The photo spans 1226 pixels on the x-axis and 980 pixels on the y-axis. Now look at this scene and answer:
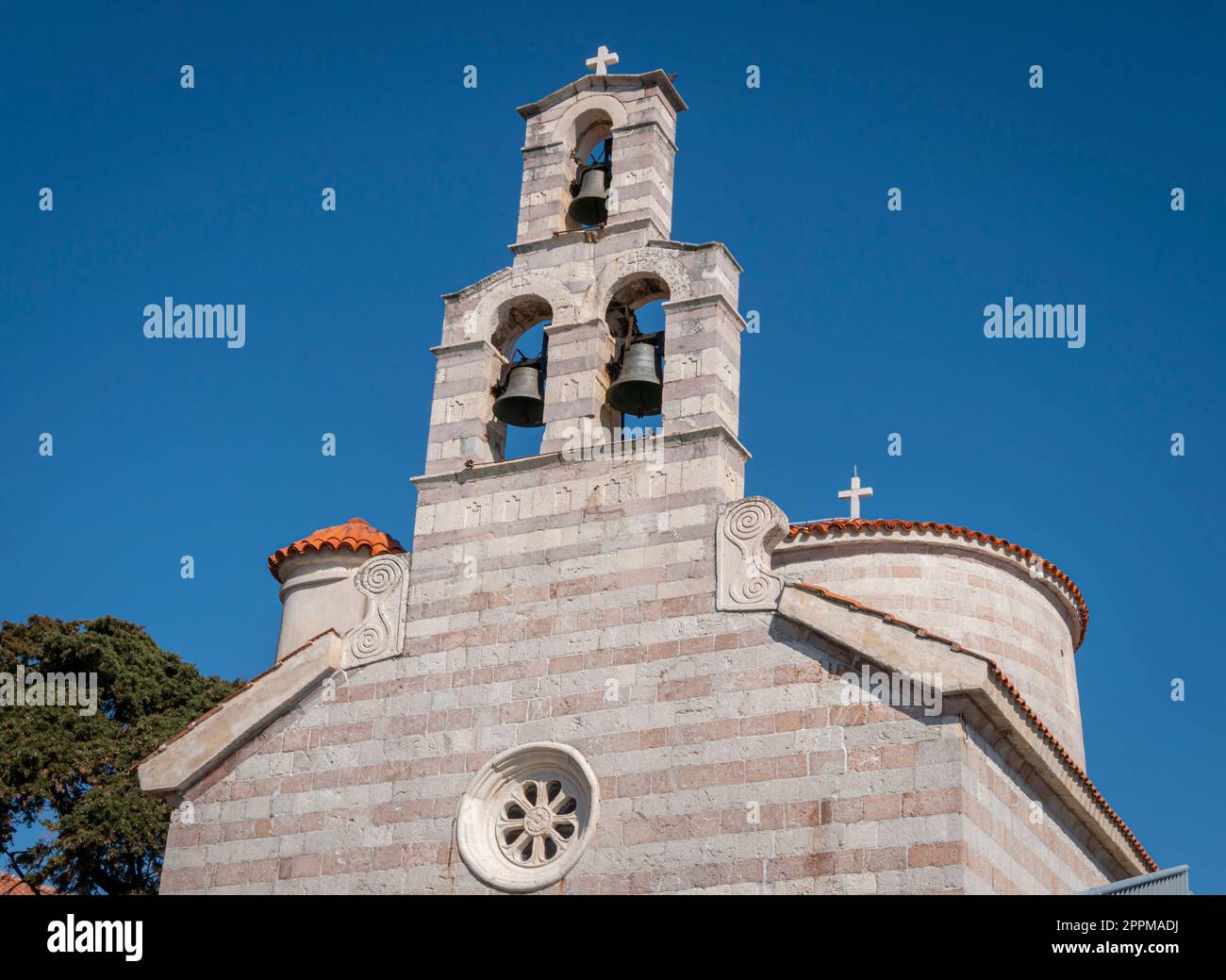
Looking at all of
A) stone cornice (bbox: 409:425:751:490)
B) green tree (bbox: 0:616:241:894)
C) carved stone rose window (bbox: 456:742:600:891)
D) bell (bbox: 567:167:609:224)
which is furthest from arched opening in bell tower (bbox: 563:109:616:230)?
A: green tree (bbox: 0:616:241:894)

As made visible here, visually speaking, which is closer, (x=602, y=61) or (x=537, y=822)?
(x=537, y=822)

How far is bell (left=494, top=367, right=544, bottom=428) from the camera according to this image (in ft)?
60.1

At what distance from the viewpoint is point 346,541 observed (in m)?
22.1

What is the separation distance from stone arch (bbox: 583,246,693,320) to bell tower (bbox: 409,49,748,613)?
0.06 ft

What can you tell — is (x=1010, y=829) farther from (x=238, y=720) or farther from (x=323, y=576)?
(x=323, y=576)

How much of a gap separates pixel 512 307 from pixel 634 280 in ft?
5.19

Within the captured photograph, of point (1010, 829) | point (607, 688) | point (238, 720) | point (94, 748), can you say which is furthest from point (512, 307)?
point (94, 748)

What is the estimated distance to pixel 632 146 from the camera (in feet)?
62.5

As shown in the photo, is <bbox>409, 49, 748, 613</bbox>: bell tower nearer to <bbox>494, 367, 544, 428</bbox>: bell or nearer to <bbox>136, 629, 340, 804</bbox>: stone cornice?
<bbox>494, 367, 544, 428</bbox>: bell

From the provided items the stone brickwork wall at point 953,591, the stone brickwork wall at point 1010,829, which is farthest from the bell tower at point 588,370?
the stone brickwork wall at point 953,591
